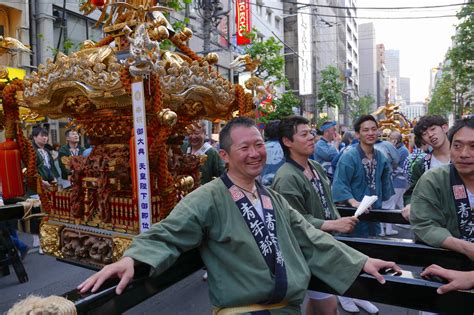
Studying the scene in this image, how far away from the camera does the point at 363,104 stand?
157ft

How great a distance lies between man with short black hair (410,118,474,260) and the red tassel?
11.7 ft

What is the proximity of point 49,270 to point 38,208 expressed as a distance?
134 centimetres

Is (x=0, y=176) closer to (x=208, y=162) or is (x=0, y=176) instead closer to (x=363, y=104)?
(x=208, y=162)

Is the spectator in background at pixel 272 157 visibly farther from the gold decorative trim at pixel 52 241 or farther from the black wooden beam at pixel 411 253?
the black wooden beam at pixel 411 253

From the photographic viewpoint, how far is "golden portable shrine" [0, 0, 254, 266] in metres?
2.99

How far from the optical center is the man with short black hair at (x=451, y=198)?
2.02 m

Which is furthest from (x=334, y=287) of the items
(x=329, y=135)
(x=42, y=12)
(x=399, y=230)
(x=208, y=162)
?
(x=42, y=12)

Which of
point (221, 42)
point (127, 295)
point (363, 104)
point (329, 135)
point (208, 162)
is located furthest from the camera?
point (363, 104)

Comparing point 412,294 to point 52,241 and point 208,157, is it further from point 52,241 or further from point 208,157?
point 208,157

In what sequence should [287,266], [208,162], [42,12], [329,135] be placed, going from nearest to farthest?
[287,266], [208,162], [329,135], [42,12]

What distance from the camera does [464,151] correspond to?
202 cm

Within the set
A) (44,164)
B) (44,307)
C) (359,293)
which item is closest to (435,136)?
(359,293)

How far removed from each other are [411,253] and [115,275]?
61.3 inches

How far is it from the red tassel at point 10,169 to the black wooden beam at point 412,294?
11.2 ft
